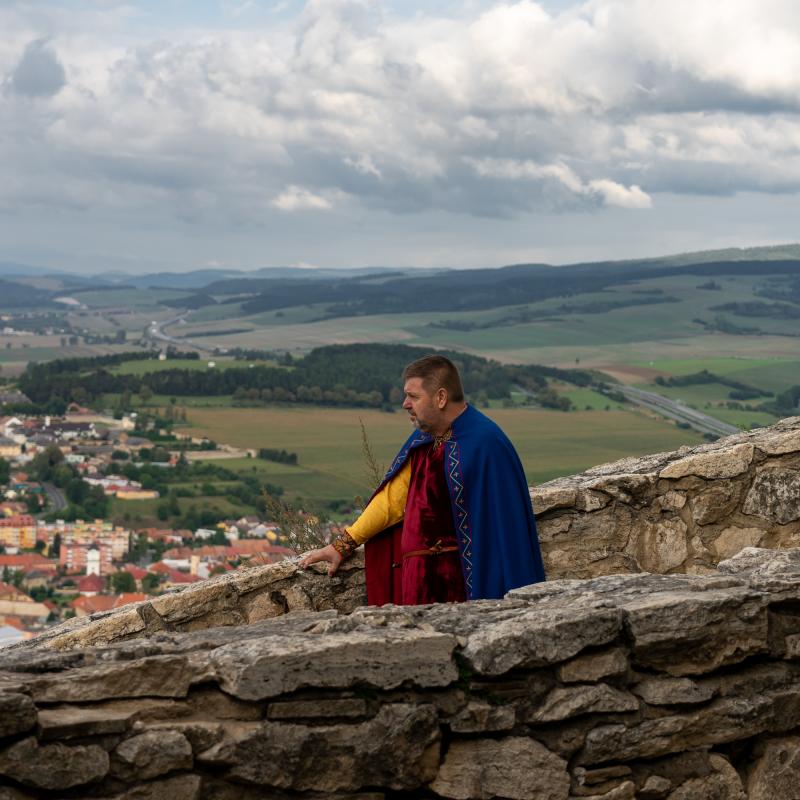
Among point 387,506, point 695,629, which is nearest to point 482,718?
point 695,629

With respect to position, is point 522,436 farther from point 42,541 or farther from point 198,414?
Answer: point 198,414

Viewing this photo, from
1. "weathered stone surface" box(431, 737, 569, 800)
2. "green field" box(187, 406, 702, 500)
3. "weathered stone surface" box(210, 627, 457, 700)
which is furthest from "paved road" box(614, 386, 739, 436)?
"weathered stone surface" box(210, 627, 457, 700)

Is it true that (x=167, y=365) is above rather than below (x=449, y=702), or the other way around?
below

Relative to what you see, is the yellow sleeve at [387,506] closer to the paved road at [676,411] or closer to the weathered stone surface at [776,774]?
the weathered stone surface at [776,774]

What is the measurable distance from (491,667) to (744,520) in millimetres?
3036

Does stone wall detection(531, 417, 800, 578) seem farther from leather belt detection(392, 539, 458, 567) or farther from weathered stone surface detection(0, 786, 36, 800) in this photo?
weathered stone surface detection(0, 786, 36, 800)

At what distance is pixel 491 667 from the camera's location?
381 cm

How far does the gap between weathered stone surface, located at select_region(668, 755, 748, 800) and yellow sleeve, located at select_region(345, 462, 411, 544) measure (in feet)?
5.96

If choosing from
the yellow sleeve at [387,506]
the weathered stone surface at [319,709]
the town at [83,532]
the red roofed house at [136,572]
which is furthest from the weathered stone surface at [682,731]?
the red roofed house at [136,572]

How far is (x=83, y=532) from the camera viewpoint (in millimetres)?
54344

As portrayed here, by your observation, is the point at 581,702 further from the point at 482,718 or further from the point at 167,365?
the point at 167,365

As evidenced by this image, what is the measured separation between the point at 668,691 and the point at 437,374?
5.52ft

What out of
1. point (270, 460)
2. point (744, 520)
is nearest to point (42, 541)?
point (270, 460)

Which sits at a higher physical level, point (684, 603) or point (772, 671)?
point (684, 603)
